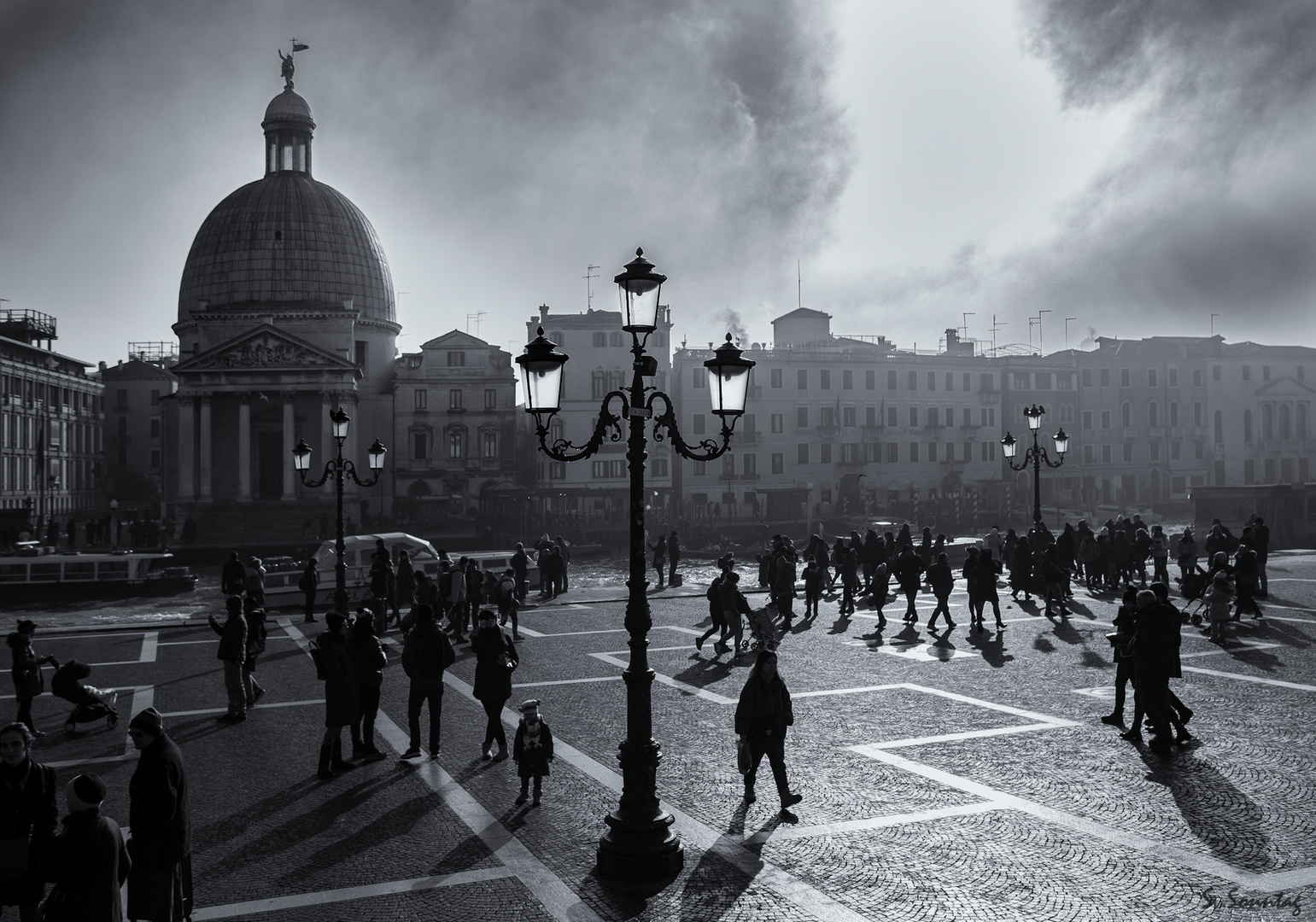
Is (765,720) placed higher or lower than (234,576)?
lower

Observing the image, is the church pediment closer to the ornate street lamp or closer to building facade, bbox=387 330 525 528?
building facade, bbox=387 330 525 528

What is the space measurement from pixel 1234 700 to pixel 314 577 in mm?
20312

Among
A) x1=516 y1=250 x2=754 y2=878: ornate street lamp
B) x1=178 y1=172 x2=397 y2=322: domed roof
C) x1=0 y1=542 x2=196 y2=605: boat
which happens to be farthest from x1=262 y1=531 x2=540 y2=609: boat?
x1=178 y1=172 x2=397 y2=322: domed roof

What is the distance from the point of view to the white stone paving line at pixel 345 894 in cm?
767

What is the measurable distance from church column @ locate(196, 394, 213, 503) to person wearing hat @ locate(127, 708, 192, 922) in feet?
194

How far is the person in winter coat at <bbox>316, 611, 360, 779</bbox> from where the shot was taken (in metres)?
11.2

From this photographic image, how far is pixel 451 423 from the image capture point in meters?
71.1

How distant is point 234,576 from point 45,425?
199 ft

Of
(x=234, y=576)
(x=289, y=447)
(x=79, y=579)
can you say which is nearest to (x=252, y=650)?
(x=234, y=576)

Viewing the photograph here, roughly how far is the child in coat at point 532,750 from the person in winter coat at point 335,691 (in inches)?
88.7

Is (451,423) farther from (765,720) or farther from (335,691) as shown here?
(765,720)

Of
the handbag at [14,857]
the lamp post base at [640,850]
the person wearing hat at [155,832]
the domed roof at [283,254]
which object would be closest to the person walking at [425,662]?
the lamp post base at [640,850]

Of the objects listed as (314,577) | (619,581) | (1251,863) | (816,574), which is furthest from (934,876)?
(619,581)

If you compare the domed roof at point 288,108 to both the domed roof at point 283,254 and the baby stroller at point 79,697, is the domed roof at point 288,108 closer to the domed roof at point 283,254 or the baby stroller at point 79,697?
the domed roof at point 283,254
